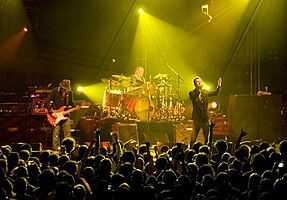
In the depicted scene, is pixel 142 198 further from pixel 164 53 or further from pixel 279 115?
pixel 164 53

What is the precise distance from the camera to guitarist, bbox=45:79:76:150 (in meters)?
11.4

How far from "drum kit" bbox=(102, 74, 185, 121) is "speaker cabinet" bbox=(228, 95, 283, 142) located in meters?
2.36

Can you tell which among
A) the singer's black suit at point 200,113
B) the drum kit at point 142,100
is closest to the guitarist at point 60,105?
the singer's black suit at point 200,113

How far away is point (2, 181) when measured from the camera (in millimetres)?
4238

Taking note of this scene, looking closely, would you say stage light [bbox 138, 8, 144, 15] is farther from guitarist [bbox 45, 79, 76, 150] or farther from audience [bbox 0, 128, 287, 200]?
audience [bbox 0, 128, 287, 200]

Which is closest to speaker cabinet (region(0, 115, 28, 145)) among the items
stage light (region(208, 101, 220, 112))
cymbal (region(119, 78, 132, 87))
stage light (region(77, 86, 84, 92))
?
cymbal (region(119, 78, 132, 87))

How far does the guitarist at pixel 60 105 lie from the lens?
37.5 ft

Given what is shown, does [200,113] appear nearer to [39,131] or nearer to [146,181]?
[39,131]

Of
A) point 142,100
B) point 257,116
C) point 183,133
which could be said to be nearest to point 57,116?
point 142,100

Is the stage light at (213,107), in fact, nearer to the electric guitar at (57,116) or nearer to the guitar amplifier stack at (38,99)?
the guitar amplifier stack at (38,99)

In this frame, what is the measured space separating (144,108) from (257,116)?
12.9 feet

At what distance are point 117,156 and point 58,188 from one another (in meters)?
2.22

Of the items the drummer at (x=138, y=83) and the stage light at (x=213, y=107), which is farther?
the stage light at (x=213, y=107)

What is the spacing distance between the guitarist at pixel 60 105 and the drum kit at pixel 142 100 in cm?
398
